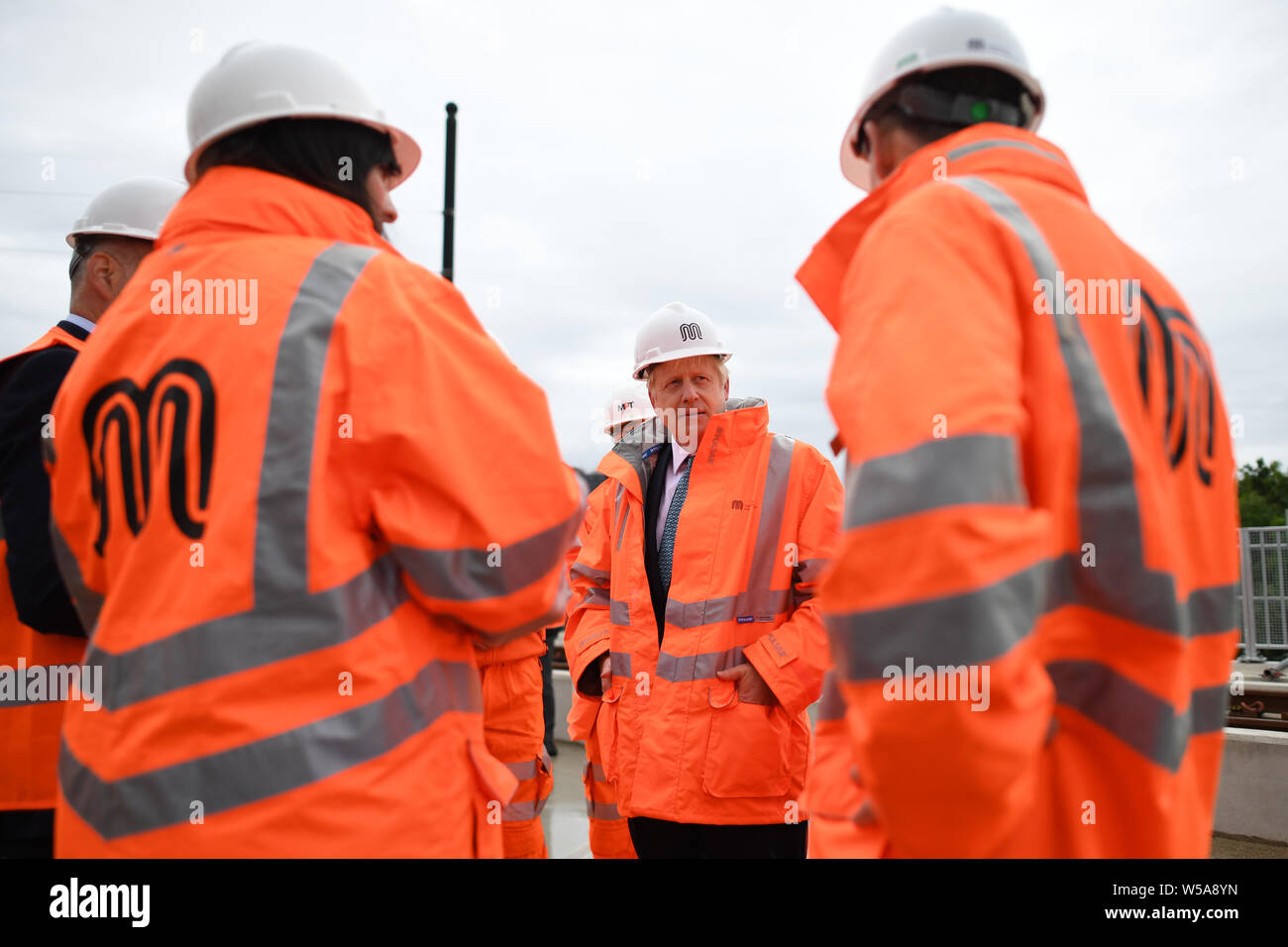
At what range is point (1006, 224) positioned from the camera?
4.26ft

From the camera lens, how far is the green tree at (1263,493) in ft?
114

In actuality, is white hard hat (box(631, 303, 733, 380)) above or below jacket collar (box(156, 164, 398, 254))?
above

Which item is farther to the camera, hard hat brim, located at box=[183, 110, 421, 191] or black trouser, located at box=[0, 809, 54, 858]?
black trouser, located at box=[0, 809, 54, 858]

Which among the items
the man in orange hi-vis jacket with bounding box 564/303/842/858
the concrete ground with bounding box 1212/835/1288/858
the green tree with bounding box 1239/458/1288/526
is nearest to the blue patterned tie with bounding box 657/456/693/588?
the man in orange hi-vis jacket with bounding box 564/303/842/858

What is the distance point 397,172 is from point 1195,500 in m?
1.74

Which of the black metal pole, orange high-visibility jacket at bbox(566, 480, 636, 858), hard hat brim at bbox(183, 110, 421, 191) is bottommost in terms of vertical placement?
orange high-visibility jacket at bbox(566, 480, 636, 858)

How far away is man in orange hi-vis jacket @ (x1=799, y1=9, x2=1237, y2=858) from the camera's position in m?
1.11

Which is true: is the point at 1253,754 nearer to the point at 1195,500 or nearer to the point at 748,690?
the point at 748,690

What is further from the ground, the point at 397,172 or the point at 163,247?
the point at 397,172

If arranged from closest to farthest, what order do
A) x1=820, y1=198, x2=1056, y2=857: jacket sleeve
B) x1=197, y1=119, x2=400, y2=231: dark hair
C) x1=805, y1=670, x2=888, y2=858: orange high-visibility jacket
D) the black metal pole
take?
x1=820, y1=198, x2=1056, y2=857: jacket sleeve → x1=805, y1=670, x2=888, y2=858: orange high-visibility jacket → x1=197, y1=119, x2=400, y2=231: dark hair → the black metal pole

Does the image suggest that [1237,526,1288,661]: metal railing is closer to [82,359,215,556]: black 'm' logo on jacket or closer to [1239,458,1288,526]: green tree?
[82,359,215,556]: black 'm' logo on jacket
